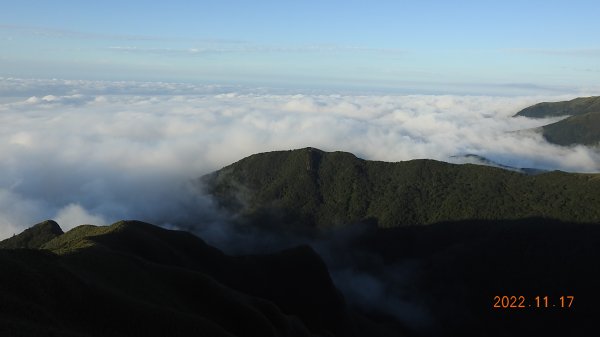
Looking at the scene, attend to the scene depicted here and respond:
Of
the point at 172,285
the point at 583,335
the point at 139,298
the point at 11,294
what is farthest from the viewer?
the point at 583,335

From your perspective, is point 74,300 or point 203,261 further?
point 203,261

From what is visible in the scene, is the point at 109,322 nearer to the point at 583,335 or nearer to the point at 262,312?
Result: the point at 262,312

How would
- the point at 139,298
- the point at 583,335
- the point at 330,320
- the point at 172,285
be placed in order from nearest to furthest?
1. the point at 139,298
2. the point at 172,285
3. the point at 330,320
4. the point at 583,335

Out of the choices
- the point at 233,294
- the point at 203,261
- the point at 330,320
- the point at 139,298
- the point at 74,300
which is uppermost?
the point at 74,300

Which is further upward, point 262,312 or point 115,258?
point 115,258

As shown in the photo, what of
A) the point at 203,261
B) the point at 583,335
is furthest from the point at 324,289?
the point at 583,335

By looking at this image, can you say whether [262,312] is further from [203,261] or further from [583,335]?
[583,335]
